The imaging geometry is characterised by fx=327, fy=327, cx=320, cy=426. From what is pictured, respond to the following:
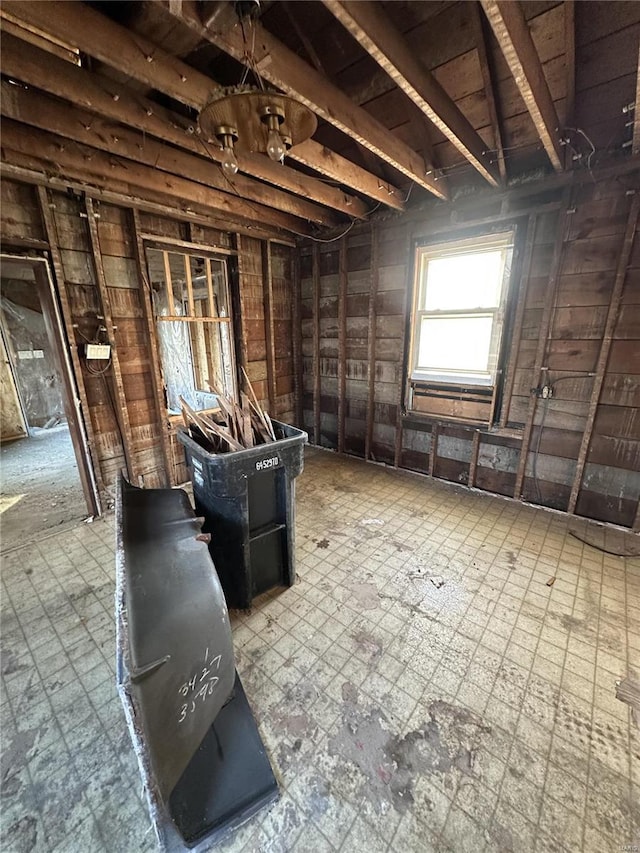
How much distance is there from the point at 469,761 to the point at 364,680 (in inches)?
18.5

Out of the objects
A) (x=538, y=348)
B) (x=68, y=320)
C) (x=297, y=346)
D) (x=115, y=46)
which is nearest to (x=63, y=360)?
(x=68, y=320)

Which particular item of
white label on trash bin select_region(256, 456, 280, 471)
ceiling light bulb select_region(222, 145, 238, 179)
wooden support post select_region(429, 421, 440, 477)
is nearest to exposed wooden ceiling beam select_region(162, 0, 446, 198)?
ceiling light bulb select_region(222, 145, 238, 179)

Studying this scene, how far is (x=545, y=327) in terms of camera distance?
2.63 meters

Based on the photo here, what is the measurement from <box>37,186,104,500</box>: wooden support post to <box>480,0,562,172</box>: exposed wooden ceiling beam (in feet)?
9.18

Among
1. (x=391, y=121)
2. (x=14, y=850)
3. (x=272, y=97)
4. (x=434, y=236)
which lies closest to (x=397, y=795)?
(x=14, y=850)

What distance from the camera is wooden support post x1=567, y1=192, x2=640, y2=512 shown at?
7.36 ft

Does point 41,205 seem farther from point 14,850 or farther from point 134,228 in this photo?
point 14,850

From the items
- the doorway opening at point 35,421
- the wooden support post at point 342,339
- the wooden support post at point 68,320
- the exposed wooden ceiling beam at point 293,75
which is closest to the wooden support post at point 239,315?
Result: the wooden support post at point 342,339

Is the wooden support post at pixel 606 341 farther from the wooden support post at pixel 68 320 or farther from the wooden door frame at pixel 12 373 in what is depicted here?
the wooden door frame at pixel 12 373

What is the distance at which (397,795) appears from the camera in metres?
1.14

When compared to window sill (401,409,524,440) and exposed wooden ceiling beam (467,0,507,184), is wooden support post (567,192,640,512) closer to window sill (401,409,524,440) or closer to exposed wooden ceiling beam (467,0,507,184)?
window sill (401,409,524,440)

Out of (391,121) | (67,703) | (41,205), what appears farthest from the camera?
(41,205)

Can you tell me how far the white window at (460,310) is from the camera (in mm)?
2826

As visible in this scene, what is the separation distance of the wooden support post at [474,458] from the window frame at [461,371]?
0.17 metres
